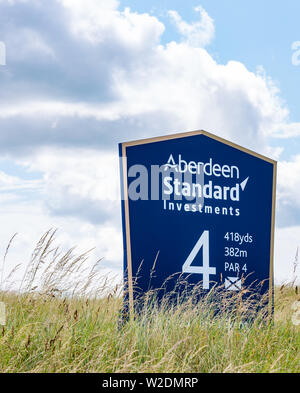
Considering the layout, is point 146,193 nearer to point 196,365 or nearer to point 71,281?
point 71,281

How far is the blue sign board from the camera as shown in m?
6.41

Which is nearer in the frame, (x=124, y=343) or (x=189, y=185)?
(x=124, y=343)

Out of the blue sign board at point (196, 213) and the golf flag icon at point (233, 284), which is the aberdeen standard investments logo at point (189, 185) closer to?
the blue sign board at point (196, 213)

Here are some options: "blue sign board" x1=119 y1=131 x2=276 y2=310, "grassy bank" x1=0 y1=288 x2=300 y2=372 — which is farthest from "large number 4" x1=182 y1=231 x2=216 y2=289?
"grassy bank" x1=0 y1=288 x2=300 y2=372

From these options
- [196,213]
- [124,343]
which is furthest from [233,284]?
[124,343]

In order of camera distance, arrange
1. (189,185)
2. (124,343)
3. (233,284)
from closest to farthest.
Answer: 1. (124,343)
2. (189,185)
3. (233,284)

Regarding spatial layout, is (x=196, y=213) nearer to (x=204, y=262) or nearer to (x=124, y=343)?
(x=204, y=262)

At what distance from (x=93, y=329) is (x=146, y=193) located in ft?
5.82

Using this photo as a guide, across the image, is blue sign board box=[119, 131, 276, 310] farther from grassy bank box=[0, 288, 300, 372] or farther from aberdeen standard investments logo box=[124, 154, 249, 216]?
grassy bank box=[0, 288, 300, 372]

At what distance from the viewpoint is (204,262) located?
7.09 metres

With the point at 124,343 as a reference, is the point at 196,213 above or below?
above

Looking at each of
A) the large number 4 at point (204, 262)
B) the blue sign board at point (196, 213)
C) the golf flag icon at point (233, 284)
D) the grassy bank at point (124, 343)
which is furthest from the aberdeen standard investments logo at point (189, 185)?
the grassy bank at point (124, 343)

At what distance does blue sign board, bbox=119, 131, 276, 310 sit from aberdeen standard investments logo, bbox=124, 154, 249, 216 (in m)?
0.01

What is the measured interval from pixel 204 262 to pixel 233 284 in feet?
2.30
